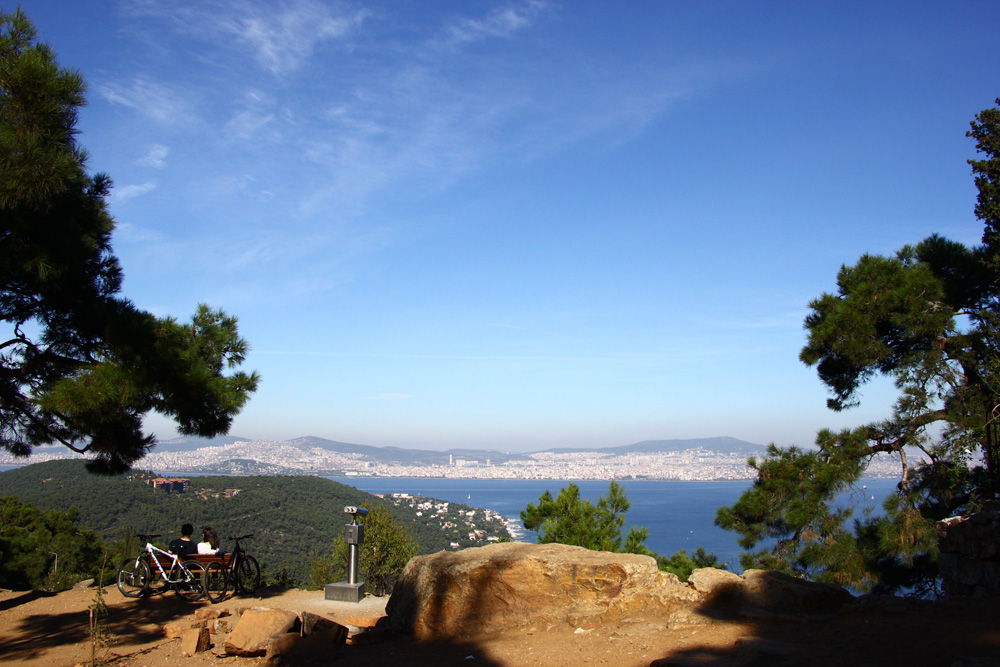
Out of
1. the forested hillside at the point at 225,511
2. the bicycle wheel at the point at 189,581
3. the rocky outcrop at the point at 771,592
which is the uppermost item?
the rocky outcrop at the point at 771,592

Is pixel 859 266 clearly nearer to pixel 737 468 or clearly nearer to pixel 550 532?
pixel 550 532

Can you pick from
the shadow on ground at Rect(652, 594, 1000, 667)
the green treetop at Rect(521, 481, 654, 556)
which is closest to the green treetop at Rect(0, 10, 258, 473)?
the shadow on ground at Rect(652, 594, 1000, 667)

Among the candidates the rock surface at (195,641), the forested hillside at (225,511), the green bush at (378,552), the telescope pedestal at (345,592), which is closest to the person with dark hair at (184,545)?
the telescope pedestal at (345,592)

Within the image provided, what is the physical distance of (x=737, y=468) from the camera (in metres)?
195

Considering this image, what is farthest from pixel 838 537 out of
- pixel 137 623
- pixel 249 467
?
pixel 249 467

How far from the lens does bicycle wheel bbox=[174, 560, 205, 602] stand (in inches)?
303

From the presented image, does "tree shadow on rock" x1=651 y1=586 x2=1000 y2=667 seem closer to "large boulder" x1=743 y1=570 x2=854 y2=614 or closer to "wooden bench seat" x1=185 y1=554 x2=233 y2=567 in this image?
"large boulder" x1=743 y1=570 x2=854 y2=614

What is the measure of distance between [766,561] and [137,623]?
8.16 metres

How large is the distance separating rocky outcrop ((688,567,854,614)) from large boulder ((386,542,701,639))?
0.74ft

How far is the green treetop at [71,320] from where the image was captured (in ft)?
17.3

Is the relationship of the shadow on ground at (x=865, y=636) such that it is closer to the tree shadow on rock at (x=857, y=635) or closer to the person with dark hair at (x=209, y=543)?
the tree shadow on rock at (x=857, y=635)

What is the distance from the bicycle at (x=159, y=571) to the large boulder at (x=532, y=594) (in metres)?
3.35

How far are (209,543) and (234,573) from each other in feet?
1.79

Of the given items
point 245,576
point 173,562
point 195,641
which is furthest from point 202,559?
point 195,641
